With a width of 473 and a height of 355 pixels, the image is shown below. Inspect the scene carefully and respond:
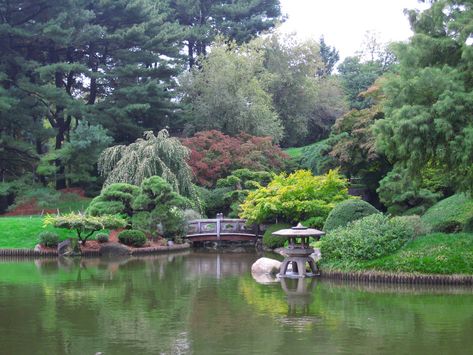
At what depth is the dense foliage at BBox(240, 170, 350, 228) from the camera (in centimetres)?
2659

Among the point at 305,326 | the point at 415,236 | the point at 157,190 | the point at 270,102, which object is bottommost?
the point at 305,326

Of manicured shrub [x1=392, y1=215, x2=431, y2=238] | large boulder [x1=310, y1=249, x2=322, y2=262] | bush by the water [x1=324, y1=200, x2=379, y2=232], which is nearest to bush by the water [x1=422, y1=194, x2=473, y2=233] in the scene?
manicured shrub [x1=392, y1=215, x2=431, y2=238]

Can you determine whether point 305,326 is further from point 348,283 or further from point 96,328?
point 348,283

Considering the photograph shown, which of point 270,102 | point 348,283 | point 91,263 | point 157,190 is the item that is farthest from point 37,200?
point 348,283

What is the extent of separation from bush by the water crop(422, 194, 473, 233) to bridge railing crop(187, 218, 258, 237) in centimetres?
908

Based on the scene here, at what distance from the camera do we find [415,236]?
1809 centimetres

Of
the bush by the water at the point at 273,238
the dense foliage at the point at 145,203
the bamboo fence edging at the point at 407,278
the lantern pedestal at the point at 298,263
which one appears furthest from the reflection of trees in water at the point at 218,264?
the bamboo fence edging at the point at 407,278

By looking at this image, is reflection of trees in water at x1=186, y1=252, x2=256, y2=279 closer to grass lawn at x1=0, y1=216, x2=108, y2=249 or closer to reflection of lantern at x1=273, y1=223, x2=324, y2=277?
reflection of lantern at x1=273, y1=223, x2=324, y2=277

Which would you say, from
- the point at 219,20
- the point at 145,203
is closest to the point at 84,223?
the point at 145,203

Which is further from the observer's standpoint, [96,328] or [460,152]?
[460,152]

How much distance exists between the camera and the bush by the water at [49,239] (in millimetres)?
25422

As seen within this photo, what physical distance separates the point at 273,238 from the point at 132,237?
5888 mm

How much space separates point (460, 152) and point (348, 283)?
433 cm

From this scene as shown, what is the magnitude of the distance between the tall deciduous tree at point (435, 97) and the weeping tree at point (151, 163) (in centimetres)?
1415
